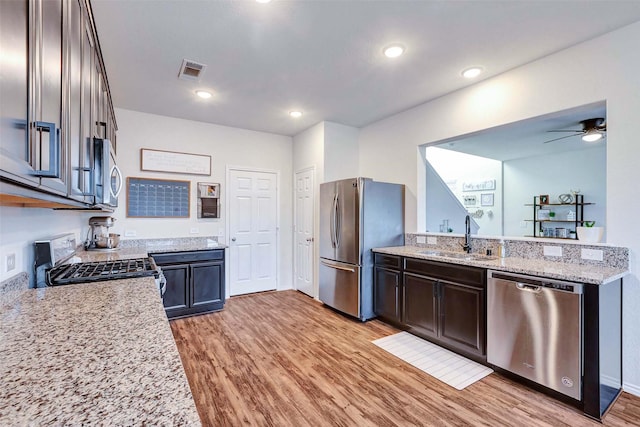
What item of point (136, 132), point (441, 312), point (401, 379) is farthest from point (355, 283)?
point (136, 132)

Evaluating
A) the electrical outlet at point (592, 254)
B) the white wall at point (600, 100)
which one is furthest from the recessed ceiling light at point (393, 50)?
the electrical outlet at point (592, 254)

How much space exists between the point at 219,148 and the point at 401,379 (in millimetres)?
3883

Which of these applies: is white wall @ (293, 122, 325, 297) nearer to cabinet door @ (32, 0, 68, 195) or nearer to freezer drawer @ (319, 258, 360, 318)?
freezer drawer @ (319, 258, 360, 318)

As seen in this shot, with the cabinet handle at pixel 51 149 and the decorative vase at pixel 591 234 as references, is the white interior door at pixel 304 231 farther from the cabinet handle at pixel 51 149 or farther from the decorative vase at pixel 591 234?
the cabinet handle at pixel 51 149

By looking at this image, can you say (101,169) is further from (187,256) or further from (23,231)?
(187,256)

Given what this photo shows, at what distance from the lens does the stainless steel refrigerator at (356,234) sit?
3602 mm

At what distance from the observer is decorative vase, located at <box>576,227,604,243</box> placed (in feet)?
7.77

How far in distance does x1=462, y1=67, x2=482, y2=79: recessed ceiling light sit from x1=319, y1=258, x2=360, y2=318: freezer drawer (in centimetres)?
231

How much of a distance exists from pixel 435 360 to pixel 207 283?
9.05ft

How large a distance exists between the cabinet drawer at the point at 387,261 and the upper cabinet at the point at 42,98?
2802mm

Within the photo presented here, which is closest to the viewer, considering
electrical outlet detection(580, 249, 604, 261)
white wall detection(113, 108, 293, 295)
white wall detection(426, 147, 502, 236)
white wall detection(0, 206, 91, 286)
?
white wall detection(0, 206, 91, 286)

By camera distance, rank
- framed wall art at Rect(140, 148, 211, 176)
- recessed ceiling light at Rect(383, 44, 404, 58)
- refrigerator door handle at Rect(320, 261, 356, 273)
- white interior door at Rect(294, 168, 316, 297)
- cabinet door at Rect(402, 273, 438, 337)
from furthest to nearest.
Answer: white interior door at Rect(294, 168, 316, 297)
framed wall art at Rect(140, 148, 211, 176)
refrigerator door handle at Rect(320, 261, 356, 273)
cabinet door at Rect(402, 273, 438, 337)
recessed ceiling light at Rect(383, 44, 404, 58)

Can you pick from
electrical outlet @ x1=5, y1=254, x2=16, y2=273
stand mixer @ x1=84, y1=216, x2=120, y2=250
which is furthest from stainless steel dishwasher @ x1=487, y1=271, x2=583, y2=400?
stand mixer @ x1=84, y1=216, x2=120, y2=250

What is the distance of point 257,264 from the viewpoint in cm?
492
